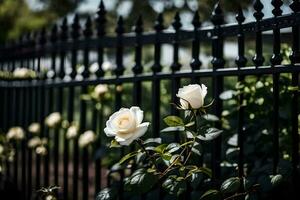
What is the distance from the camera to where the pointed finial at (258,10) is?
2.24 metres

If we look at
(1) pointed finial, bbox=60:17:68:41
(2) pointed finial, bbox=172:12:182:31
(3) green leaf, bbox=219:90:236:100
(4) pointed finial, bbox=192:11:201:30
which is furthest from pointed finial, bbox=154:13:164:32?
(1) pointed finial, bbox=60:17:68:41

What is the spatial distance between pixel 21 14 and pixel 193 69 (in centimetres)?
957

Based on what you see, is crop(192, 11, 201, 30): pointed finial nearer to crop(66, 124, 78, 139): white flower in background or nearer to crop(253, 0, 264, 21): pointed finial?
crop(253, 0, 264, 21): pointed finial

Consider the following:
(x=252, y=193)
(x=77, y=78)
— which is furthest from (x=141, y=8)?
(x=252, y=193)

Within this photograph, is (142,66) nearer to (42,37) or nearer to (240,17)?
(240,17)

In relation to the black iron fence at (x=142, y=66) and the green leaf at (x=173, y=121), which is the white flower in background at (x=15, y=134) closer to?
the black iron fence at (x=142, y=66)

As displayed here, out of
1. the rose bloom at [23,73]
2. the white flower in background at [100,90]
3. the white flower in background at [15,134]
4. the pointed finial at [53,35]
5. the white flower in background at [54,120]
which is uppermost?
the pointed finial at [53,35]

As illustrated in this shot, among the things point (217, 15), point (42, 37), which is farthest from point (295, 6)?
point (42, 37)

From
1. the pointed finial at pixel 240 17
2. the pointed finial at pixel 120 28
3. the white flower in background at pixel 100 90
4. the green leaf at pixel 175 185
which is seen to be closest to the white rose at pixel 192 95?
the green leaf at pixel 175 185

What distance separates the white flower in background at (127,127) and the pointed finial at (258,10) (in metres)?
0.73

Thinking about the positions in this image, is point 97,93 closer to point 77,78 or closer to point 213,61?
point 77,78

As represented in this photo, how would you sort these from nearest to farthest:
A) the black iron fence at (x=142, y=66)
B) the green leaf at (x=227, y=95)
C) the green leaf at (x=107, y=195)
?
the black iron fence at (x=142, y=66) → the green leaf at (x=107, y=195) → the green leaf at (x=227, y=95)

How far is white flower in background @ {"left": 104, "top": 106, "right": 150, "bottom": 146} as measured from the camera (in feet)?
6.25

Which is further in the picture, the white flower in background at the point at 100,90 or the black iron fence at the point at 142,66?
the white flower in background at the point at 100,90
